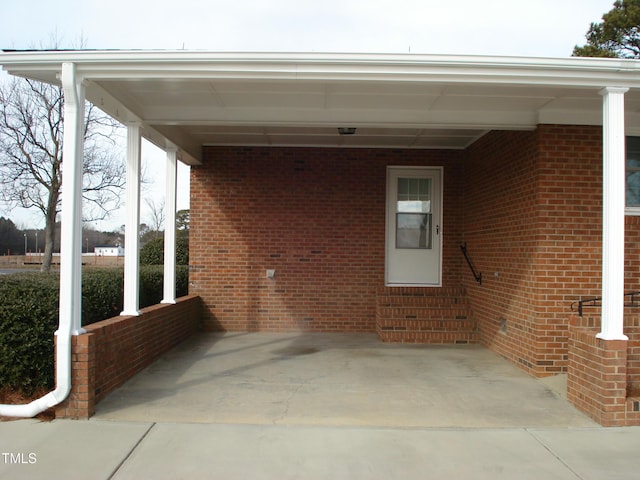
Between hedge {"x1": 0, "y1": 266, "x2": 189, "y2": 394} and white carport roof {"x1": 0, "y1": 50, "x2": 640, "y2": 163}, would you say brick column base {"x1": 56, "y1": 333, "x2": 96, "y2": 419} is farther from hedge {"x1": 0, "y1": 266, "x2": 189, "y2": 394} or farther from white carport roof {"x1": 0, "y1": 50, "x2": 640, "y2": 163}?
white carport roof {"x1": 0, "y1": 50, "x2": 640, "y2": 163}

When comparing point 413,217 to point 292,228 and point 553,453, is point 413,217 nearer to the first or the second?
point 292,228

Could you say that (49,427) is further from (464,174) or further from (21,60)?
(464,174)

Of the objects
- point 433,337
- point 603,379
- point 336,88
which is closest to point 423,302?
point 433,337

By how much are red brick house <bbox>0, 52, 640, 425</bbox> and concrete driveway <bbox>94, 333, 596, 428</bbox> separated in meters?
0.45

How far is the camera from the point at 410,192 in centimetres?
928

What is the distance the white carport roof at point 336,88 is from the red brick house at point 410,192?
0.02 meters

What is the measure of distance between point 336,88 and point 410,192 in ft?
13.6

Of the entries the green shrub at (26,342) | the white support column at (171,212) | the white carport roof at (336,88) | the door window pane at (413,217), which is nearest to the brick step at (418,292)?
the door window pane at (413,217)

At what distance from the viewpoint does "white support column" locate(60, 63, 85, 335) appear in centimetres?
455

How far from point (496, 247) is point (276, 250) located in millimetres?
3807

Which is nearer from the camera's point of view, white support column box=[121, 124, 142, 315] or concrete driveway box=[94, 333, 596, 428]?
concrete driveway box=[94, 333, 596, 428]

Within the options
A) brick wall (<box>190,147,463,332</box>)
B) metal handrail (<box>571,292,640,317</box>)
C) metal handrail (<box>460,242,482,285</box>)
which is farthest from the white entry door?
metal handrail (<box>571,292,640,317</box>)

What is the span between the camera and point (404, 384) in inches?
224

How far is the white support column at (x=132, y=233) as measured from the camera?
19.4 feet
